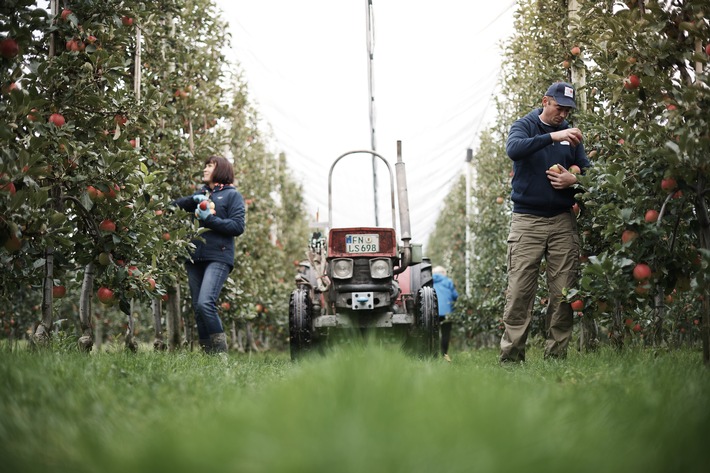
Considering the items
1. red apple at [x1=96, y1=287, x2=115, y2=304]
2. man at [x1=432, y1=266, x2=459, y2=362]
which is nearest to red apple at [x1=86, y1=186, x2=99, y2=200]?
red apple at [x1=96, y1=287, x2=115, y2=304]

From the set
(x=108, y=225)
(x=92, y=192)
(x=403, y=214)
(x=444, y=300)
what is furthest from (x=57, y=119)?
(x=444, y=300)

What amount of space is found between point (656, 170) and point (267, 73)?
31.9 feet

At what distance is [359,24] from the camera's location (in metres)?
10.4

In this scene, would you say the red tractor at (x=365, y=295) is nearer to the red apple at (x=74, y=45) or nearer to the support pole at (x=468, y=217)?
the red apple at (x=74, y=45)

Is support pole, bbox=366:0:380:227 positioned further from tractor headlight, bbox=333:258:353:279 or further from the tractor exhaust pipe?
tractor headlight, bbox=333:258:353:279

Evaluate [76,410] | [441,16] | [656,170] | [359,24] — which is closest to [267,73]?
[359,24]

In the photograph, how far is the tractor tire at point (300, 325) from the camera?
19.3 feet

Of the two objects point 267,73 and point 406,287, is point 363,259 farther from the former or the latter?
point 267,73

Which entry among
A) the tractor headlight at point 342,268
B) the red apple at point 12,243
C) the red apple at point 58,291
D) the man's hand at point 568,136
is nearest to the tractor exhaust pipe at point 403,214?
the tractor headlight at point 342,268

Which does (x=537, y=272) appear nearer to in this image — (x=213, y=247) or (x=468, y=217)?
(x=213, y=247)

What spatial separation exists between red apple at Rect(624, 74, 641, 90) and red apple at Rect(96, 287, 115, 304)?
323 centimetres

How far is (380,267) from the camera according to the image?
5.88 m

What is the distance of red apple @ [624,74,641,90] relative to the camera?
3686mm

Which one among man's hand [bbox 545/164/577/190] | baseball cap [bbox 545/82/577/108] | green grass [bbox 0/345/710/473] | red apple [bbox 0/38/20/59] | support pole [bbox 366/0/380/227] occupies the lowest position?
green grass [bbox 0/345/710/473]
